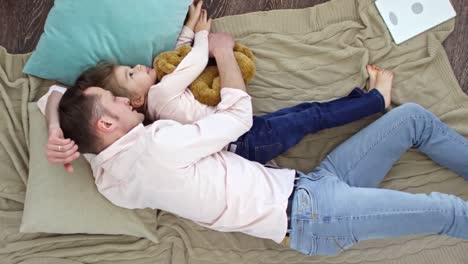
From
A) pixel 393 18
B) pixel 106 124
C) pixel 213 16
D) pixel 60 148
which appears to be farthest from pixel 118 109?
pixel 393 18

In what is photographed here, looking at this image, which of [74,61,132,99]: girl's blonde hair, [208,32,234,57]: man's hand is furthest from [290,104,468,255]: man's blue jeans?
[74,61,132,99]: girl's blonde hair

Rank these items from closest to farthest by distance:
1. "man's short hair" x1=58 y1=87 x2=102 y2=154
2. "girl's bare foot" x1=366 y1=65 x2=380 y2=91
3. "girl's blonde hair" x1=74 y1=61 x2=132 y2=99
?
"man's short hair" x1=58 y1=87 x2=102 y2=154 → "girl's blonde hair" x1=74 y1=61 x2=132 y2=99 → "girl's bare foot" x1=366 y1=65 x2=380 y2=91

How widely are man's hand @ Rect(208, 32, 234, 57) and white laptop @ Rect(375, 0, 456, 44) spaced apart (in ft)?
1.77

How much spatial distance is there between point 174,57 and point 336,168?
1.96 ft

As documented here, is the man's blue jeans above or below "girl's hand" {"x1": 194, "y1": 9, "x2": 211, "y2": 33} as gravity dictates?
below

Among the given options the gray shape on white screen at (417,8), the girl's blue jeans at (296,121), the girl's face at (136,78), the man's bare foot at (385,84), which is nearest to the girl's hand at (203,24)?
the girl's face at (136,78)

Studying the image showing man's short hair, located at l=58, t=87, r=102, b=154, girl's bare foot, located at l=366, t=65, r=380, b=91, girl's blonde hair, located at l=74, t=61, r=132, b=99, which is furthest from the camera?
girl's bare foot, located at l=366, t=65, r=380, b=91

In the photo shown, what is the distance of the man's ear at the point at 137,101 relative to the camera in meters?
1.41

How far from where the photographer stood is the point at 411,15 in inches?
65.5

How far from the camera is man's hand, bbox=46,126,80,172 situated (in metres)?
1.32

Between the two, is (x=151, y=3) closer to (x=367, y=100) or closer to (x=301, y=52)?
(x=301, y=52)

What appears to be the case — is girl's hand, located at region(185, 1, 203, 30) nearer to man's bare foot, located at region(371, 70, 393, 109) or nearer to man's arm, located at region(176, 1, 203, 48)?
man's arm, located at region(176, 1, 203, 48)

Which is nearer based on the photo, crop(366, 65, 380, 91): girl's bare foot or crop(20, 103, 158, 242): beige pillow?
crop(20, 103, 158, 242): beige pillow

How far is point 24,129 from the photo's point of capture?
1.57 m
